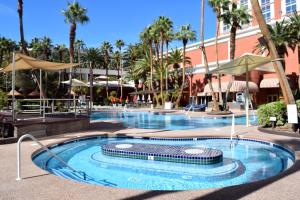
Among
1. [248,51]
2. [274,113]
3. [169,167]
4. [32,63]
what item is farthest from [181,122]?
[248,51]

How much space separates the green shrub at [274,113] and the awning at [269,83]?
24.6 meters

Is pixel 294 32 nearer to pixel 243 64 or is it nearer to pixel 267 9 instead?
pixel 243 64

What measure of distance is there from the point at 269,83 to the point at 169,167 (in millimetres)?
32949

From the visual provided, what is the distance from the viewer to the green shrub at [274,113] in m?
14.5

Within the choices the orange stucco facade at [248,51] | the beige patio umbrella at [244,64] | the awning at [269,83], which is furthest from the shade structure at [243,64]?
the awning at [269,83]

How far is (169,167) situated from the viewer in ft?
30.3

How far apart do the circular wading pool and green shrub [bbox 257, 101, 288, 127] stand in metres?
2.73

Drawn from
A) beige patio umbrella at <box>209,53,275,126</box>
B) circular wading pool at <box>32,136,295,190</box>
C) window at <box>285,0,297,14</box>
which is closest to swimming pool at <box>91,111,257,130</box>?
beige patio umbrella at <box>209,53,275,126</box>

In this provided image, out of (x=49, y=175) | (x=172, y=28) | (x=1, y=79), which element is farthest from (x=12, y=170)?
(x=1, y=79)

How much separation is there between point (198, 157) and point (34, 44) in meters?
68.7

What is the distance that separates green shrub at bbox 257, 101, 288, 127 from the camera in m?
14.5

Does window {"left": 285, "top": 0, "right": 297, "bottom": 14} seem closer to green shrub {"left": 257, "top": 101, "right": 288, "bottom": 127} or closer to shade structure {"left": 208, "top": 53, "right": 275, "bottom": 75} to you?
shade structure {"left": 208, "top": 53, "right": 275, "bottom": 75}

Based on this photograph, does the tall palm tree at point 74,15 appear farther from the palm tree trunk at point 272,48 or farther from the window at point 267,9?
the window at point 267,9

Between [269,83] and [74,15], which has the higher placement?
[74,15]
